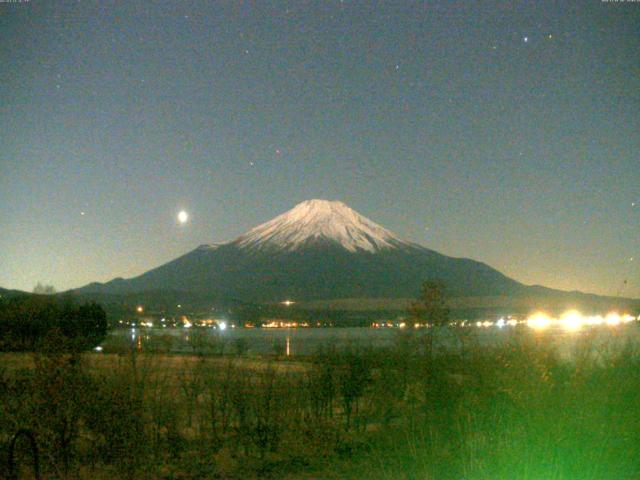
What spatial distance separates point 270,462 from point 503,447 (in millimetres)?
4190

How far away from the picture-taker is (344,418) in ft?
44.3

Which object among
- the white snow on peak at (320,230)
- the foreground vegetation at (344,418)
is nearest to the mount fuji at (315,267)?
the white snow on peak at (320,230)

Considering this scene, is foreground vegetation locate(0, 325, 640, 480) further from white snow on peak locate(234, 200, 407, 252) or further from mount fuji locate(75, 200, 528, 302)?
white snow on peak locate(234, 200, 407, 252)

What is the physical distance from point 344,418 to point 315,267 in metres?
123

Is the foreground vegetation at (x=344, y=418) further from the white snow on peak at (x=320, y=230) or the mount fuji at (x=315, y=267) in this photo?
the white snow on peak at (x=320, y=230)

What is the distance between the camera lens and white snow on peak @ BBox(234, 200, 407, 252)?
14850cm

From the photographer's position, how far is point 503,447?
7250mm

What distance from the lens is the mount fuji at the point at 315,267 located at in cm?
12275

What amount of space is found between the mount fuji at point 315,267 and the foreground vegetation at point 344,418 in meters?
95.9

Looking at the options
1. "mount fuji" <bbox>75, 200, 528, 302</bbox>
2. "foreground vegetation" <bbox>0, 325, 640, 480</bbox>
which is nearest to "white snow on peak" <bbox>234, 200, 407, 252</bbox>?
"mount fuji" <bbox>75, 200, 528, 302</bbox>

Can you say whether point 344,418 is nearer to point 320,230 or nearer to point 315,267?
point 315,267

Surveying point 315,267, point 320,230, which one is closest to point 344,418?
point 315,267

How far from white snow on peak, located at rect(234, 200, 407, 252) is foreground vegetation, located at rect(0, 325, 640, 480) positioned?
130 meters

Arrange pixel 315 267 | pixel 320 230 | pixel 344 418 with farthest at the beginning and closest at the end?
pixel 320 230 → pixel 315 267 → pixel 344 418
